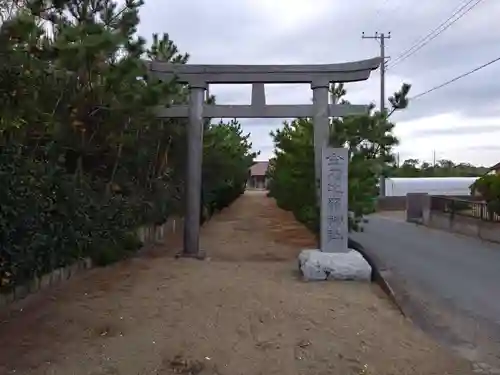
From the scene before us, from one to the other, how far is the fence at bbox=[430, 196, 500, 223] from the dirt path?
451 inches

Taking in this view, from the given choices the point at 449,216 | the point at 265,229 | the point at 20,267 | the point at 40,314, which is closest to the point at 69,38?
the point at 20,267

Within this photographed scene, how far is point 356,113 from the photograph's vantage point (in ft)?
38.8

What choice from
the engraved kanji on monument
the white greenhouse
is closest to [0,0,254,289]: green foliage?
the engraved kanji on monument

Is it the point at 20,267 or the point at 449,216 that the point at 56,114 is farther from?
the point at 449,216

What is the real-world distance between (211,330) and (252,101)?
21.5 feet

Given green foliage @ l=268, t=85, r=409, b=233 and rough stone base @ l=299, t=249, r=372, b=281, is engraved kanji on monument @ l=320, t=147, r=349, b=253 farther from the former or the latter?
green foliage @ l=268, t=85, r=409, b=233

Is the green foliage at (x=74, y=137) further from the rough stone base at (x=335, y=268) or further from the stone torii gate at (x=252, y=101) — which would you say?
the rough stone base at (x=335, y=268)

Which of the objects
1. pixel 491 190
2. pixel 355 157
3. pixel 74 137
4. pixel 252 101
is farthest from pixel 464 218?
pixel 74 137

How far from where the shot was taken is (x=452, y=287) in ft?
33.7

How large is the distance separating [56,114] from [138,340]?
3678 millimetres

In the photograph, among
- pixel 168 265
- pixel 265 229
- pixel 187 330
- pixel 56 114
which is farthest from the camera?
pixel 265 229

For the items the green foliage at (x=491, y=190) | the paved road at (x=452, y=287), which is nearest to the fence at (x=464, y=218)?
the green foliage at (x=491, y=190)

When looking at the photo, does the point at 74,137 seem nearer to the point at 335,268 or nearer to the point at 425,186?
the point at 335,268

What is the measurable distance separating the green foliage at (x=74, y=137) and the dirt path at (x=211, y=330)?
0.73 metres
